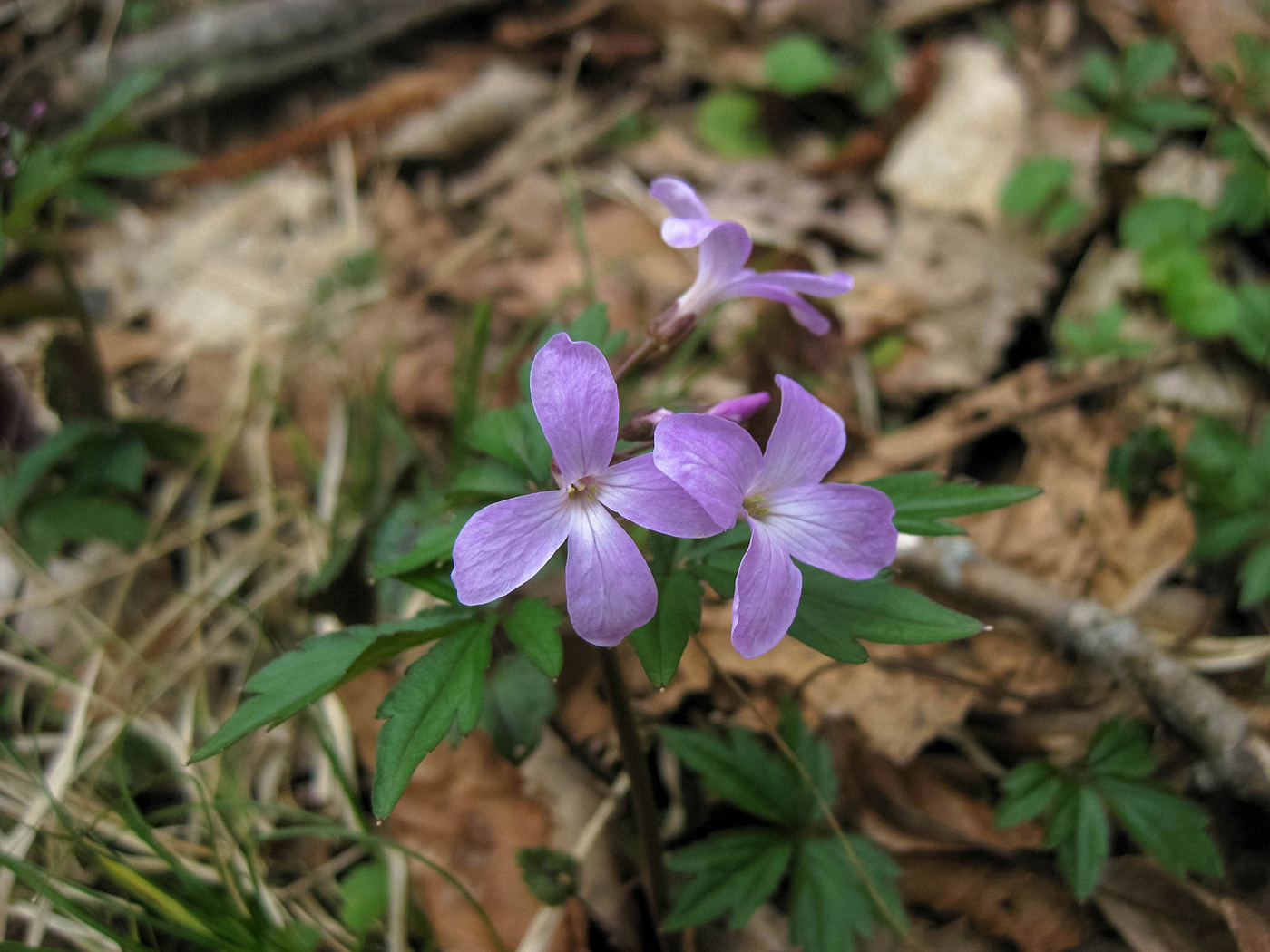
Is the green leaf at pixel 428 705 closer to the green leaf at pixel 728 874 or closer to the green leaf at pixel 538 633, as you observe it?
the green leaf at pixel 538 633

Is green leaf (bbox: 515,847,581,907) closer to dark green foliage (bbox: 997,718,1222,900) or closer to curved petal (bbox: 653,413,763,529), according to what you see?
dark green foliage (bbox: 997,718,1222,900)

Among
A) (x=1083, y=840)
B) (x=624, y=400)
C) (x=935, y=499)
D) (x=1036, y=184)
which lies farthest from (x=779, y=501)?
(x=1036, y=184)

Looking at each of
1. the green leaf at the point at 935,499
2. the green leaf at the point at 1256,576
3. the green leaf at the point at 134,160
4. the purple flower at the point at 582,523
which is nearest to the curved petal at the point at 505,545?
the purple flower at the point at 582,523

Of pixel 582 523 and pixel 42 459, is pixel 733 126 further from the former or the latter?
pixel 582 523

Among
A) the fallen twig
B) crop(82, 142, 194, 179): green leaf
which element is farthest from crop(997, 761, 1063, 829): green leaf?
crop(82, 142, 194, 179): green leaf

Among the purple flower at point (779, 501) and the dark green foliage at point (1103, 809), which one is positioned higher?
the purple flower at point (779, 501)

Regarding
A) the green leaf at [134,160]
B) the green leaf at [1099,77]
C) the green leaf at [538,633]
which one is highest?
the green leaf at [134,160]

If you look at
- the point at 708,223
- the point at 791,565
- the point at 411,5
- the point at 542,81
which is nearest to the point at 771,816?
the point at 791,565
